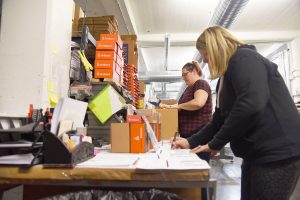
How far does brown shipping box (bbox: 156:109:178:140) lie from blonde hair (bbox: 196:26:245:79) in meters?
1.06

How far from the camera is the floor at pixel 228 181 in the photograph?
9.57 ft

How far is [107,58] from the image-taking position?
1.95 metres

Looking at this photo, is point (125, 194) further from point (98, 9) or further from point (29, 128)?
point (98, 9)

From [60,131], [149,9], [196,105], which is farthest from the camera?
[149,9]

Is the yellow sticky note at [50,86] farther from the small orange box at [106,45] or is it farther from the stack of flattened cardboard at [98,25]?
the stack of flattened cardboard at [98,25]

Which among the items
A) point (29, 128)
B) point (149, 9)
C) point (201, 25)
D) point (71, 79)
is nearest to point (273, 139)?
point (29, 128)

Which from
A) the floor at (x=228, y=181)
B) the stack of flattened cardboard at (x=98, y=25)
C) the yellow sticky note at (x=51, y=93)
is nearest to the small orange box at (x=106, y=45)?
the stack of flattened cardboard at (x=98, y=25)

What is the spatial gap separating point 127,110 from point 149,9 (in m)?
2.56

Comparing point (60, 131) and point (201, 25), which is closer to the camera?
point (60, 131)

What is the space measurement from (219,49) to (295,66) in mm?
4285

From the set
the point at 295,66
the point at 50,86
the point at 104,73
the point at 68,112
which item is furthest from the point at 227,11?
the point at 68,112

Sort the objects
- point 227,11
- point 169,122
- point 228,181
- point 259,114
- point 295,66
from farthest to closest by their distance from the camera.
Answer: point 295,66
point 228,181
point 227,11
point 169,122
point 259,114

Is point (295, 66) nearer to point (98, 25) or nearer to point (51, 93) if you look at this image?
point (98, 25)

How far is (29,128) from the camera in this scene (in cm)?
93
